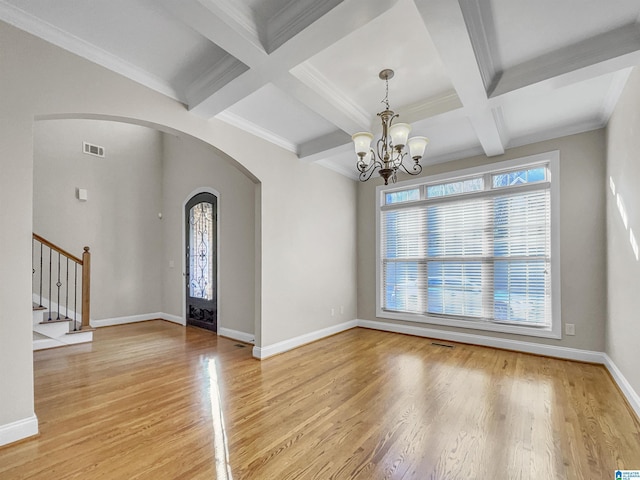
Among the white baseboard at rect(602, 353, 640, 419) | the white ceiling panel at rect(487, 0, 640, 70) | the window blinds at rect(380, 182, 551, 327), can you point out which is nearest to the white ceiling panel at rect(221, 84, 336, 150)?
the white ceiling panel at rect(487, 0, 640, 70)

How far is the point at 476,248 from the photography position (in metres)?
4.33

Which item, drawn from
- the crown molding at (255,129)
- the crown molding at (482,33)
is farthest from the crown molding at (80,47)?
the crown molding at (482,33)

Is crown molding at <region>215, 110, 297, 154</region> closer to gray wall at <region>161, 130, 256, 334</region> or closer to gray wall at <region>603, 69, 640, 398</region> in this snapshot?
gray wall at <region>161, 130, 256, 334</region>

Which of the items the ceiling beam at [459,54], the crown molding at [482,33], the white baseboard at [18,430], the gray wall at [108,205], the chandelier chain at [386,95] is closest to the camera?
the ceiling beam at [459,54]

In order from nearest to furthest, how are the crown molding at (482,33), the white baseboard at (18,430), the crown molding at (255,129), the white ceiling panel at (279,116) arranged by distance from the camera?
the crown molding at (482,33) < the white baseboard at (18,430) < the white ceiling panel at (279,116) < the crown molding at (255,129)

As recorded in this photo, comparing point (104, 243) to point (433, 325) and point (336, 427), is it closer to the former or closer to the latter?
point (336, 427)

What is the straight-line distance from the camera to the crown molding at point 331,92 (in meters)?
2.49

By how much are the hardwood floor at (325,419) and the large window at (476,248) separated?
0.72m

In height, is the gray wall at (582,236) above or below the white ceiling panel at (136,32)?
below

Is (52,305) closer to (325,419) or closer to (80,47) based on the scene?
(80,47)

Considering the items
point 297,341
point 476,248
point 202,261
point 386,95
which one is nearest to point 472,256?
point 476,248

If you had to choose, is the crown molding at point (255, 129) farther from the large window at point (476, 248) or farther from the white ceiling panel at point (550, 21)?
the white ceiling panel at point (550, 21)

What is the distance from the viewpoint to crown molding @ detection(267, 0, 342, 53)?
1.78 m

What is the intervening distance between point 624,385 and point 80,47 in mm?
5374
